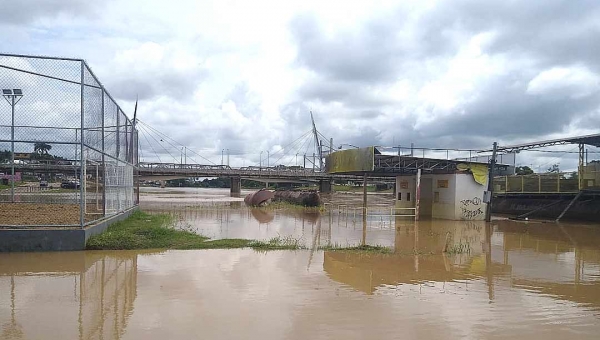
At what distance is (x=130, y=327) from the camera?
7.12 metres

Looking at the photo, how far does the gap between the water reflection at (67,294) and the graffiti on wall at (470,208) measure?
20948 mm

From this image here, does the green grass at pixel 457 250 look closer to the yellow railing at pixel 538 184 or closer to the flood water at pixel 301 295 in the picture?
the flood water at pixel 301 295

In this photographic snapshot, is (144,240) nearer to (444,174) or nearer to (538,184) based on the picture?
(444,174)

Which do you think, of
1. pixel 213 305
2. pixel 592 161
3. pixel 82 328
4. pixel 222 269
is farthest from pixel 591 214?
pixel 82 328

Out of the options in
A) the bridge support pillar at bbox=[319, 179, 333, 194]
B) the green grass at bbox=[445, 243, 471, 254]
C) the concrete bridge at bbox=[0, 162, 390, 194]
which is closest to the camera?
the green grass at bbox=[445, 243, 471, 254]

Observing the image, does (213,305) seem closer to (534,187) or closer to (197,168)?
(534,187)

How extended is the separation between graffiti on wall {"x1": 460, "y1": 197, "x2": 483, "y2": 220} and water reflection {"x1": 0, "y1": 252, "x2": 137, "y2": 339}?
68.7ft

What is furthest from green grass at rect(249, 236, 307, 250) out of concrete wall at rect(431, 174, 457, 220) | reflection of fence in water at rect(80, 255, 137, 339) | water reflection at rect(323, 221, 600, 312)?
concrete wall at rect(431, 174, 457, 220)

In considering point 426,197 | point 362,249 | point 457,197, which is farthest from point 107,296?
point 426,197

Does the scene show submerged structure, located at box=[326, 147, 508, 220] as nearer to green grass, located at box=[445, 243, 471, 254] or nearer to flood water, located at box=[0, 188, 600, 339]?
green grass, located at box=[445, 243, 471, 254]

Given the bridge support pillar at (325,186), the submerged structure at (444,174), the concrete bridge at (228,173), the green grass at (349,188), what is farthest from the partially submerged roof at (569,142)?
the green grass at (349,188)

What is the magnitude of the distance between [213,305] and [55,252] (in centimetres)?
711

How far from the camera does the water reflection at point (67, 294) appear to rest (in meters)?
6.99

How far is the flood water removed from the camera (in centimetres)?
718
